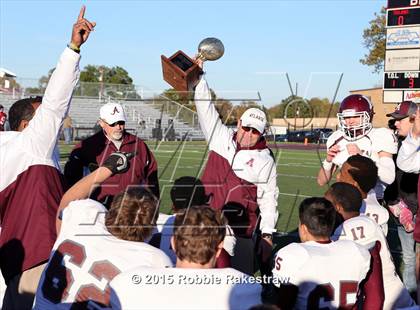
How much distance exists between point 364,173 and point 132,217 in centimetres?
202

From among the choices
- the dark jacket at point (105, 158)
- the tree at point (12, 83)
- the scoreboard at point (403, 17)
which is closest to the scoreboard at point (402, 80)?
the scoreboard at point (403, 17)

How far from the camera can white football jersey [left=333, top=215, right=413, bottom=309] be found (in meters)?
3.65

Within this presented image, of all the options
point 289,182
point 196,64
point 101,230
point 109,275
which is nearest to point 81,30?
point 196,64

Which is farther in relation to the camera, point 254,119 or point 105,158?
point 105,158

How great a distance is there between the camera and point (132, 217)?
9.98 feet

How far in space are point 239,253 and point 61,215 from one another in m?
1.66

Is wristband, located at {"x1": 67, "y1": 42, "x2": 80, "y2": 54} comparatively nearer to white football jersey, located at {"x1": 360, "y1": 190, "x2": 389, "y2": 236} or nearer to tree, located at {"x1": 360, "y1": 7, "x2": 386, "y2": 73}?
white football jersey, located at {"x1": 360, "y1": 190, "x2": 389, "y2": 236}

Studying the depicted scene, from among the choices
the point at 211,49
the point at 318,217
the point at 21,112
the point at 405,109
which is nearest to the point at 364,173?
the point at 318,217

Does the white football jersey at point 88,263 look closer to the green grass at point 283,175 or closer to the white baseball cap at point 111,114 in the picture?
the white baseball cap at point 111,114

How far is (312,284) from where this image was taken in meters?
3.09

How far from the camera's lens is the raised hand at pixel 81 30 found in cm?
339

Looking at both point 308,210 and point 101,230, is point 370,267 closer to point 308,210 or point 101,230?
point 308,210

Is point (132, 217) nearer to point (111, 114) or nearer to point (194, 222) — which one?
point (194, 222)

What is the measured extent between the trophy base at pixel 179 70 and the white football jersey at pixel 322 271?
147 centimetres
